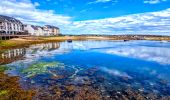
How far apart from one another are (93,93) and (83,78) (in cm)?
712

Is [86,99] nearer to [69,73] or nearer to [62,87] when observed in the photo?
[62,87]

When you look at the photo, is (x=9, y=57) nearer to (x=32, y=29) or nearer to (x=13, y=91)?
(x=13, y=91)

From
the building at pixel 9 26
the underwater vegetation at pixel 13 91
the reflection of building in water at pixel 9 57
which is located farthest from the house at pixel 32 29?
the underwater vegetation at pixel 13 91

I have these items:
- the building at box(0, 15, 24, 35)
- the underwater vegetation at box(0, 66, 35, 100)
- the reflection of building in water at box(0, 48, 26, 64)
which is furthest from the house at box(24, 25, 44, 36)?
the underwater vegetation at box(0, 66, 35, 100)

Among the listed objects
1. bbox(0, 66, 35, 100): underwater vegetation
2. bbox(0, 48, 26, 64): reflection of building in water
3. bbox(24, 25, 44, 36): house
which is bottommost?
bbox(0, 66, 35, 100): underwater vegetation

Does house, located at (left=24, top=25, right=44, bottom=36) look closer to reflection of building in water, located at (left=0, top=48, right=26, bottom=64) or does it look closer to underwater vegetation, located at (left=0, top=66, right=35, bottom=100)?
reflection of building in water, located at (left=0, top=48, right=26, bottom=64)

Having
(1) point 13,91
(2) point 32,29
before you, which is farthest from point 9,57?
(2) point 32,29

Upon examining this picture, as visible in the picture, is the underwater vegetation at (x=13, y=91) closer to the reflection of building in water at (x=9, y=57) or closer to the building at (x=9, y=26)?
the reflection of building in water at (x=9, y=57)

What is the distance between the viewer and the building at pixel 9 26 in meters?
117

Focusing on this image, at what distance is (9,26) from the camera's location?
12619cm

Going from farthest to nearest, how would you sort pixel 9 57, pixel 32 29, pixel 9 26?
pixel 32 29, pixel 9 26, pixel 9 57

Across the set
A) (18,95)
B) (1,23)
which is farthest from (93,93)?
(1,23)

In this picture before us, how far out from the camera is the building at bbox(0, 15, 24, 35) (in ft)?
384

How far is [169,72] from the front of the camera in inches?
1335
